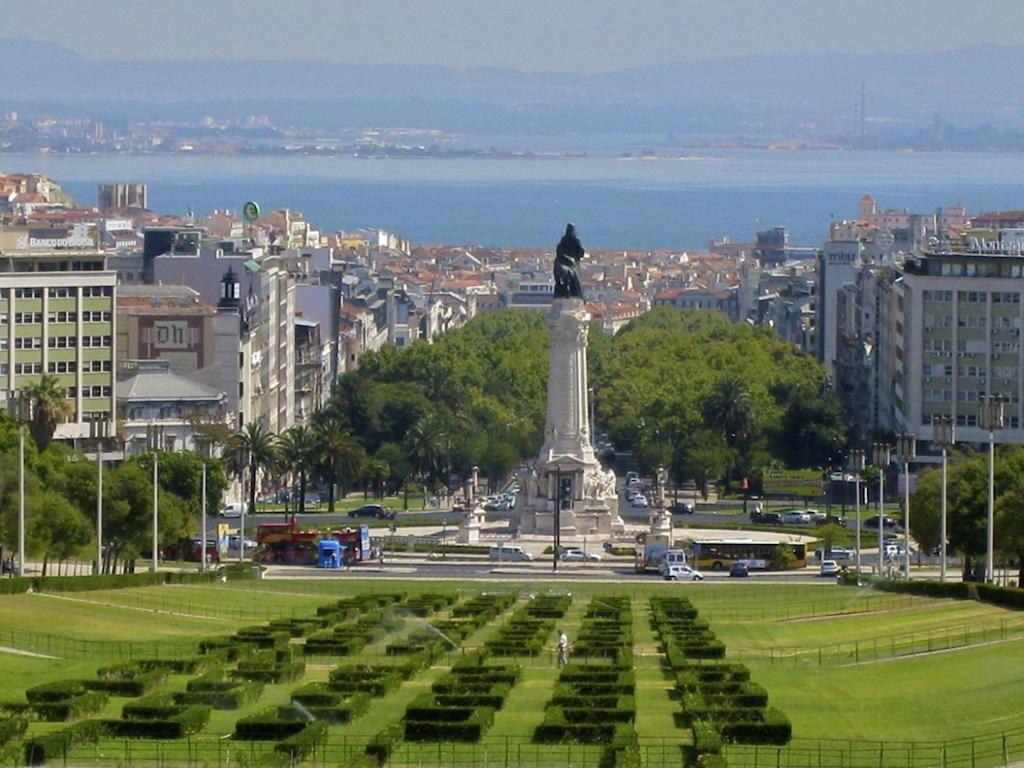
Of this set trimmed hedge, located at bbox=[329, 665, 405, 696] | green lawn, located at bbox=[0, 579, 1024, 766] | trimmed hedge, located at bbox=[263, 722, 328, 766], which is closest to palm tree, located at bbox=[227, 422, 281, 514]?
green lawn, located at bbox=[0, 579, 1024, 766]

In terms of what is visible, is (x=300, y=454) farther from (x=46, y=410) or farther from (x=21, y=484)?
(x=21, y=484)

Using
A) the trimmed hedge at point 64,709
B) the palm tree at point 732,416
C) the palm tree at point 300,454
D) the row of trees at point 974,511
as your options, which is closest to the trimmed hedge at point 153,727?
the trimmed hedge at point 64,709

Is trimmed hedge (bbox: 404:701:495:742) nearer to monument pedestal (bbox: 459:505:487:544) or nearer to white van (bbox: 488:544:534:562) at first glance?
white van (bbox: 488:544:534:562)

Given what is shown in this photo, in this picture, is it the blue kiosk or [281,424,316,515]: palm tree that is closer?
the blue kiosk

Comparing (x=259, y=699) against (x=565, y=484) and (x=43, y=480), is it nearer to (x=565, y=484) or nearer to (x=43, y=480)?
(x=43, y=480)

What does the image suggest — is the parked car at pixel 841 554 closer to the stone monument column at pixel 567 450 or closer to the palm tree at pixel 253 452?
the stone monument column at pixel 567 450

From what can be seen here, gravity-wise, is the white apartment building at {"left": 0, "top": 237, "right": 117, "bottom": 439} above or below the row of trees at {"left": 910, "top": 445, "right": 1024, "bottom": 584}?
above
